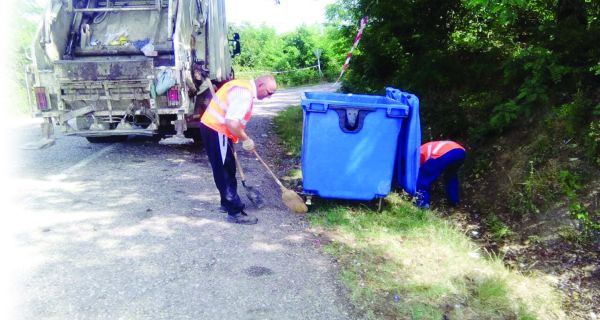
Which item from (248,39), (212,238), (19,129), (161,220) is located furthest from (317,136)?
(248,39)

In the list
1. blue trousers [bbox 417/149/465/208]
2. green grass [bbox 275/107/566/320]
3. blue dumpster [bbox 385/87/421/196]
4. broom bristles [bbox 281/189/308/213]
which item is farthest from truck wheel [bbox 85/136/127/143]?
blue trousers [bbox 417/149/465/208]

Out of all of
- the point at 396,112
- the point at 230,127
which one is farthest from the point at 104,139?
the point at 396,112

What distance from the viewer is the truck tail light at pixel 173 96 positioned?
573cm

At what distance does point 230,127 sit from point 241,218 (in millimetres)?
882

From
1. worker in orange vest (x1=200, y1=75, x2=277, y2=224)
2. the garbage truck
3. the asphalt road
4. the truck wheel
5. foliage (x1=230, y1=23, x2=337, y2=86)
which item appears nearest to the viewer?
the asphalt road

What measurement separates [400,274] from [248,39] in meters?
26.8

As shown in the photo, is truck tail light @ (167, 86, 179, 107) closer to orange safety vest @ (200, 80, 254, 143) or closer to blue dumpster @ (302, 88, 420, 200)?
orange safety vest @ (200, 80, 254, 143)

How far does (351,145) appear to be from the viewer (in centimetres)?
422

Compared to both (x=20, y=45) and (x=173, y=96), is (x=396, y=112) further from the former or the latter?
(x=20, y=45)

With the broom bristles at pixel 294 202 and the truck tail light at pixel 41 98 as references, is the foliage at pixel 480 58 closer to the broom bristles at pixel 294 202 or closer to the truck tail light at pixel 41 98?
the broom bristles at pixel 294 202

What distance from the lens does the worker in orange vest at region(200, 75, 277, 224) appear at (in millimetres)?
3770

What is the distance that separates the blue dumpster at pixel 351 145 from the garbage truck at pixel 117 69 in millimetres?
2015

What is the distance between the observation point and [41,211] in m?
4.07

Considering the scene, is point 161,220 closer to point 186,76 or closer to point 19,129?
point 186,76
